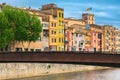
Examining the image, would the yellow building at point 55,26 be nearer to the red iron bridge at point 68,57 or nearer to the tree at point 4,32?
the tree at point 4,32

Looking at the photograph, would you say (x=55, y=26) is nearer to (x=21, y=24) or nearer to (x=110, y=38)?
(x=21, y=24)

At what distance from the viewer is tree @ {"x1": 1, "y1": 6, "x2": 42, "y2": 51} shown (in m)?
91.1

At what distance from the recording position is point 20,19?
303ft

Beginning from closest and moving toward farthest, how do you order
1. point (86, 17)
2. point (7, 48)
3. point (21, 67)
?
point (21, 67), point (7, 48), point (86, 17)

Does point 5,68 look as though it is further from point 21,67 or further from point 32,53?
point 32,53

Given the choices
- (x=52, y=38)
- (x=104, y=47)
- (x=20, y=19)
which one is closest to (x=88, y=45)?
(x=104, y=47)

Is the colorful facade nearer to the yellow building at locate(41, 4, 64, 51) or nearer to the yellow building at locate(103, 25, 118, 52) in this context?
the yellow building at locate(103, 25, 118, 52)

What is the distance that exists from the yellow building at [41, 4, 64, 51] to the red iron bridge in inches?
2398

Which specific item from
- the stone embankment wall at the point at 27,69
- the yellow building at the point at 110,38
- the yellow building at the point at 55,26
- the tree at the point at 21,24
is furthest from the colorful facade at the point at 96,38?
the tree at the point at 21,24

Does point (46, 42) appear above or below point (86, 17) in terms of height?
below

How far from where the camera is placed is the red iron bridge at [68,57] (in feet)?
162

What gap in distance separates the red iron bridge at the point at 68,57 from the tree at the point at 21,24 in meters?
34.9

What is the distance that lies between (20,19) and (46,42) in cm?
2282

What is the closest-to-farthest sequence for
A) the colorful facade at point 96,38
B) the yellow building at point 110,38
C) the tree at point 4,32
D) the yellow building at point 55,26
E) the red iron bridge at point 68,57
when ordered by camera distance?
the red iron bridge at point 68,57 → the tree at point 4,32 → the yellow building at point 55,26 → the colorful facade at point 96,38 → the yellow building at point 110,38
